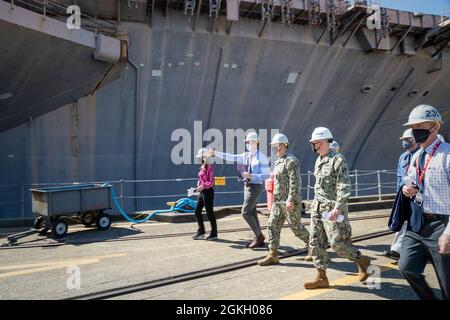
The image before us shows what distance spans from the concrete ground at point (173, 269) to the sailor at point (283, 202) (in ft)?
1.06

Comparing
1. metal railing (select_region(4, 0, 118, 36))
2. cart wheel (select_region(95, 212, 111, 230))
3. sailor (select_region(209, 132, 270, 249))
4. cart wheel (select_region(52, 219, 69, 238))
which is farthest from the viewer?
metal railing (select_region(4, 0, 118, 36))

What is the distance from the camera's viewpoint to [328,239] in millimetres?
4594

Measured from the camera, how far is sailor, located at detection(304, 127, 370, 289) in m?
4.47

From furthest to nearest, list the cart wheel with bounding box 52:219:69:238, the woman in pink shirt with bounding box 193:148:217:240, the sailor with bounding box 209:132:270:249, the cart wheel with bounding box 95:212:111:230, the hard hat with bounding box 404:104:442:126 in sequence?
the cart wheel with bounding box 95:212:111:230 → the cart wheel with bounding box 52:219:69:238 → the woman in pink shirt with bounding box 193:148:217:240 → the sailor with bounding box 209:132:270:249 → the hard hat with bounding box 404:104:442:126

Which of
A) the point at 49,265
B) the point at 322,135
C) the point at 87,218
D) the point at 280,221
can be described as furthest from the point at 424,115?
the point at 87,218

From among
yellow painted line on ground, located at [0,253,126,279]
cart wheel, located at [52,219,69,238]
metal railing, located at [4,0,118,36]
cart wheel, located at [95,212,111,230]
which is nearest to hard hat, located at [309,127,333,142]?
yellow painted line on ground, located at [0,253,126,279]

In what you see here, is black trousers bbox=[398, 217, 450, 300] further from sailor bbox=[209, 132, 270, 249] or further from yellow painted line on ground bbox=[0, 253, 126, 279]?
yellow painted line on ground bbox=[0, 253, 126, 279]

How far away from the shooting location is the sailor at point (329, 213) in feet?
14.7

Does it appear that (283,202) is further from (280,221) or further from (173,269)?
(173,269)

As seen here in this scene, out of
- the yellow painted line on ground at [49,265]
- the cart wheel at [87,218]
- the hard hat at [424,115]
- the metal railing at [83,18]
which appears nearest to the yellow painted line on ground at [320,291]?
the hard hat at [424,115]

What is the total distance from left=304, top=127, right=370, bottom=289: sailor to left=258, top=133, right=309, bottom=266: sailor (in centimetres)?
79

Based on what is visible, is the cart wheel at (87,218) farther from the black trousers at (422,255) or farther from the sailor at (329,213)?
the black trousers at (422,255)

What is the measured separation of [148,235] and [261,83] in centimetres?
1019
